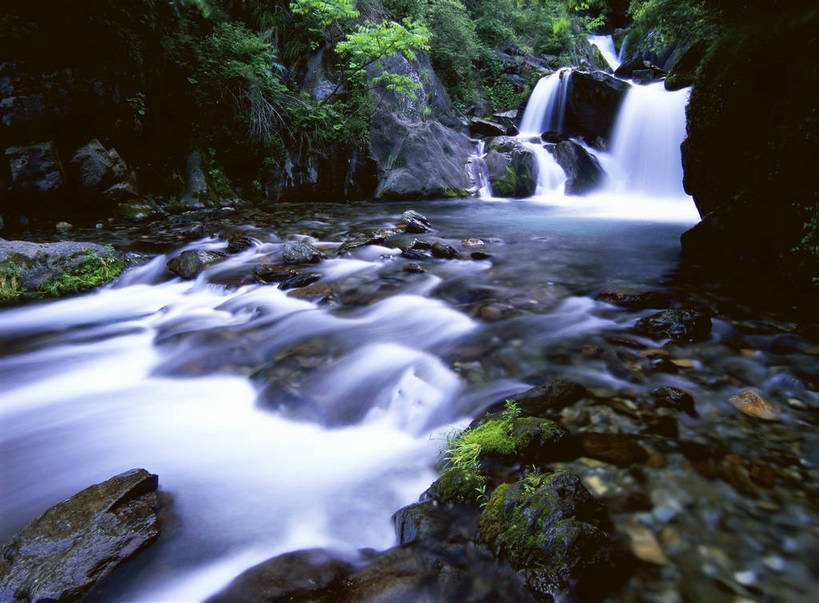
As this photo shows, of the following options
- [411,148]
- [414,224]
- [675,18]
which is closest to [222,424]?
[414,224]

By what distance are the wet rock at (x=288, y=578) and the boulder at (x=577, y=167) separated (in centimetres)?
1378

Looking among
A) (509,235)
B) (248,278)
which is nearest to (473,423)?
(248,278)

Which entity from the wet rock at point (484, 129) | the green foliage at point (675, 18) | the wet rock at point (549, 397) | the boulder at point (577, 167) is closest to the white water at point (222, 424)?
the wet rock at point (549, 397)

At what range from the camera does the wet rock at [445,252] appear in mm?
6191

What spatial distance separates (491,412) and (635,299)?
2.42m

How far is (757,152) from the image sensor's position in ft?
12.7

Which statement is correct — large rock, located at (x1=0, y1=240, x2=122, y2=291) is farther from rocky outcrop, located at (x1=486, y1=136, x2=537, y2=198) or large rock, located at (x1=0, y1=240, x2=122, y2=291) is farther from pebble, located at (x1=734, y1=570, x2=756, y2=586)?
rocky outcrop, located at (x1=486, y1=136, x2=537, y2=198)

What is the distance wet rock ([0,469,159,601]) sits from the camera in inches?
59.1

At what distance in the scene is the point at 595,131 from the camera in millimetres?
14977

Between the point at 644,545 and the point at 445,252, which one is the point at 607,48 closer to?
the point at 445,252

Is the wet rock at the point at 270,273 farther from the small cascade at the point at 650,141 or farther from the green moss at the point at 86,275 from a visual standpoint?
the small cascade at the point at 650,141

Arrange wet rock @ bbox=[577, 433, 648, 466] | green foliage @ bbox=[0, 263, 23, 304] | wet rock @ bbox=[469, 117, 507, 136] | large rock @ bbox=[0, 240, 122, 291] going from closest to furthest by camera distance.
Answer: wet rock @ bbox=[577, 433, 648, 466] < green foliage @ bbox=[0, 263, 23, 304] < large rock @ bbox=[0, 240, 122, 291] < wet rock @ bbox=[469, 117, 507, 136]

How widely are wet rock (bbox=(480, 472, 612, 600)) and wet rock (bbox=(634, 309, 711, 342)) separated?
213 centimetres

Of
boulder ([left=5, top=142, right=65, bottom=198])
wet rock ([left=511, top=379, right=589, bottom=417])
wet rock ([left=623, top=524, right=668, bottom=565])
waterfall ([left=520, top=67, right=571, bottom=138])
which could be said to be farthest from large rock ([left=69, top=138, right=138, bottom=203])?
waterfall ([left=520, top=67, right=571, bottom=138])
